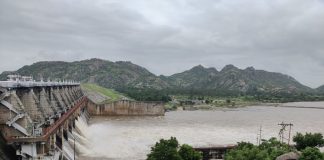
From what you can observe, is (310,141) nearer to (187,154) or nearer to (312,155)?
(312,155)

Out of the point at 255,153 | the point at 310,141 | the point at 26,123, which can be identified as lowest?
Answer: the point at 310,141

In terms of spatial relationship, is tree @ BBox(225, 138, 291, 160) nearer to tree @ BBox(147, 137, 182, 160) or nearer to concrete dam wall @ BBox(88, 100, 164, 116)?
tree @ BBox(147, 137, 182, 160)

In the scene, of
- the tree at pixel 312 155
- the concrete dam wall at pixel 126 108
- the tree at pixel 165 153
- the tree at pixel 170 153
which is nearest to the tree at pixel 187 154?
the tree at pixel 170 153

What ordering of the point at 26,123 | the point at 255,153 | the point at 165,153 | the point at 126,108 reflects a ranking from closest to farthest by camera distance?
the point at 26,123 < the point at 255,153 < the point at 165,153 < the point at 126,108

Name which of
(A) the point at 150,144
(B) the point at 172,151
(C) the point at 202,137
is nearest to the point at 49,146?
(B) the point at 172,151

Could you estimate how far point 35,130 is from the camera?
97.2 feet

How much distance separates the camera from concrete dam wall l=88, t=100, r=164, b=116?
106 metres

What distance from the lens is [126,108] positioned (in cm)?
10850

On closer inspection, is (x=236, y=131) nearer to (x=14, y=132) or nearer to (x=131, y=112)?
(x=131, y=112)

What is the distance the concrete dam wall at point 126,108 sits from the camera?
4181 inches

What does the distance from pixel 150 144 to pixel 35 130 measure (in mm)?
29885

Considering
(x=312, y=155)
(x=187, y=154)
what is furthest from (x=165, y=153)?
(x=312, y=155)

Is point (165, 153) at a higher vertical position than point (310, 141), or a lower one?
higher

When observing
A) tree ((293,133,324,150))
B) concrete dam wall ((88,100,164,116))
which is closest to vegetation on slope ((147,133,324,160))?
tree ((293,133,324,150))
